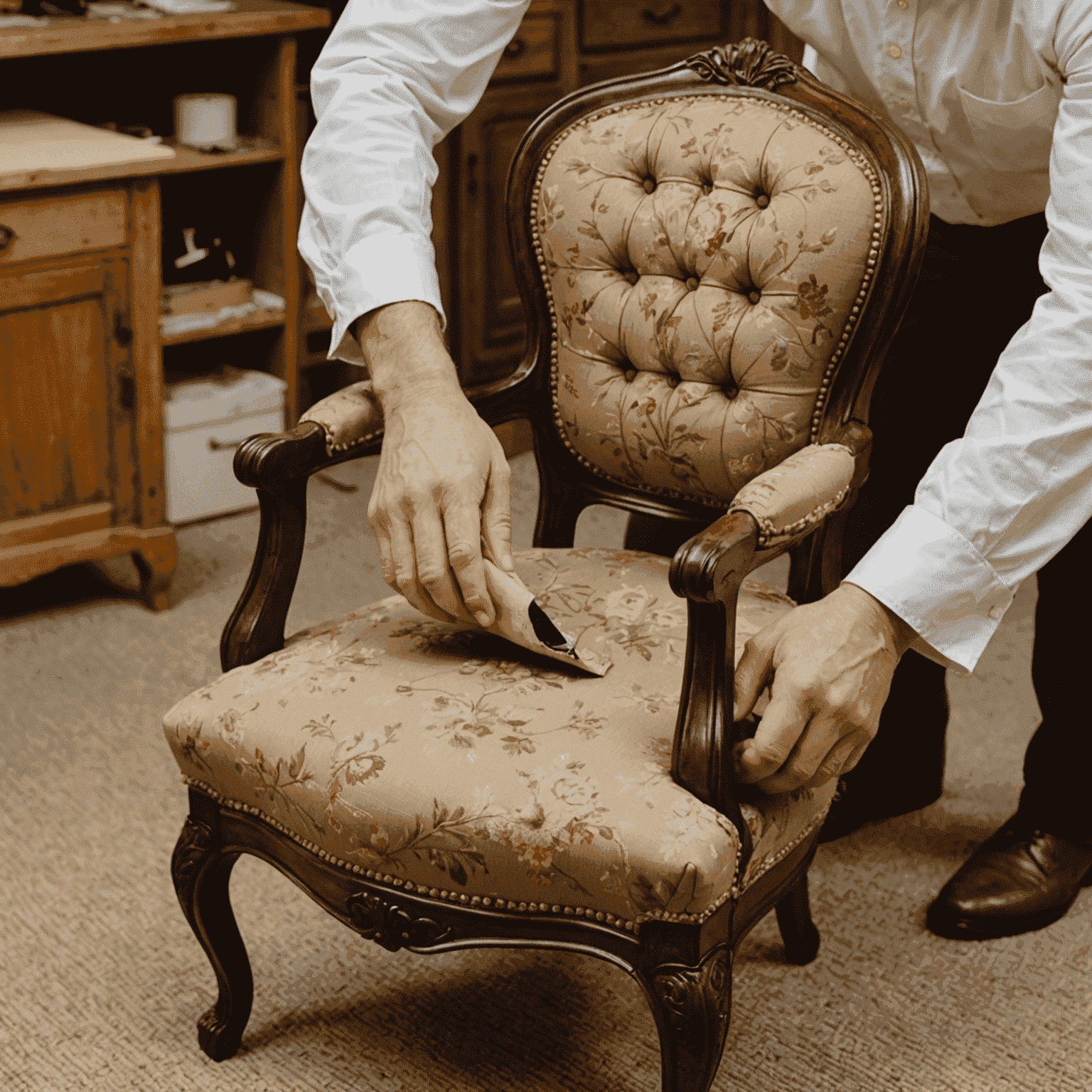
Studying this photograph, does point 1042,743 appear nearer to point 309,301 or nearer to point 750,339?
point 750,339

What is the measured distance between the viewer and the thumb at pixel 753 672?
1.15 metres

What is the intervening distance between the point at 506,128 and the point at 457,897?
220 centimetres

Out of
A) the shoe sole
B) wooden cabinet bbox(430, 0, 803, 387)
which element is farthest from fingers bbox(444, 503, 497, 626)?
wooden cabinet bbox(430, 0, 803, 387)

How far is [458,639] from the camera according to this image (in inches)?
52.7

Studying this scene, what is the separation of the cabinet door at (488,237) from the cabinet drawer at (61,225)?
0.92m

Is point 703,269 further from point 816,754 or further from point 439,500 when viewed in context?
point 816,754

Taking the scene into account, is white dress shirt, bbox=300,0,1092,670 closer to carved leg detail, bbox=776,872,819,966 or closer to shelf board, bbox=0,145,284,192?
carved leg detail, bbox=776,872,819,966

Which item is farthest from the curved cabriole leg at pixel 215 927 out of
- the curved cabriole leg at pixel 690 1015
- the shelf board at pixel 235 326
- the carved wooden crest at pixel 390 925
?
the shelf board at pixel 235 326

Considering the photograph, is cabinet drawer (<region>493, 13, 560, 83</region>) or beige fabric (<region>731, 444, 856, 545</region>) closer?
beige fabric (<region>731, 444, 856, 545</region>)

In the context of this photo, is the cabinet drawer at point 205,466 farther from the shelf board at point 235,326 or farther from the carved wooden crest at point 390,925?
the carved wooden crest at point 390,925

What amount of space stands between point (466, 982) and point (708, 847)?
61 centimetres

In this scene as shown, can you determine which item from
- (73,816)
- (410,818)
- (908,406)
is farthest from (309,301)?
(410,818)

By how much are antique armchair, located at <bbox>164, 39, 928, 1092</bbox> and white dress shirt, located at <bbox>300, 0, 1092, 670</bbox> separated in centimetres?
9

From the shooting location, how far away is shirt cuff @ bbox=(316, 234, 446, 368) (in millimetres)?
1403
